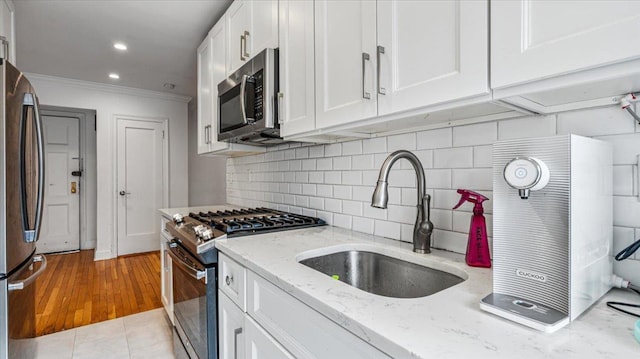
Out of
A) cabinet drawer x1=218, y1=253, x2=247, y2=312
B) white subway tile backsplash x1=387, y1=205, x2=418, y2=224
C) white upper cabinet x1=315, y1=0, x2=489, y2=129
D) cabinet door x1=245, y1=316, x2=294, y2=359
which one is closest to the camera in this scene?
white upper cabinet x1=315, y1=0, x2=489, y2=129

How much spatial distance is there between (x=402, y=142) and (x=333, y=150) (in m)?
0.50

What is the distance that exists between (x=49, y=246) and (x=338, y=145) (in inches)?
208

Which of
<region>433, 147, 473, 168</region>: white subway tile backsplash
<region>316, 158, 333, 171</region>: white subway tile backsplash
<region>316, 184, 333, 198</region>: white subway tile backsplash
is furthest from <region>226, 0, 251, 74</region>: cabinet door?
<region>433, 147, 473, 168</region>: white subway tile backsplash

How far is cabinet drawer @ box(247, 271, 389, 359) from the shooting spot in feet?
2.26

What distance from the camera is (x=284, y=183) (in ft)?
7.49

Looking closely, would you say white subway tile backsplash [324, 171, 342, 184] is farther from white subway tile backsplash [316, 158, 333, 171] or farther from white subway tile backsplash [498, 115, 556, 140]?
white subway tile backsplash [498, 115, 556, 140]

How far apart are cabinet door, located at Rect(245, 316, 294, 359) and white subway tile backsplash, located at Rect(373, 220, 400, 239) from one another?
69 centimetres

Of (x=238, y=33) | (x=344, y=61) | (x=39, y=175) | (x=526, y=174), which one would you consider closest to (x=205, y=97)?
(x=238, y=33)

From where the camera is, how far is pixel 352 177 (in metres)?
1.65

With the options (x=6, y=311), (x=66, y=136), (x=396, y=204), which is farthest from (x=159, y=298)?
(x=66, y=136)

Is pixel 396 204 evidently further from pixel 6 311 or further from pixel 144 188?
pixel 144 188

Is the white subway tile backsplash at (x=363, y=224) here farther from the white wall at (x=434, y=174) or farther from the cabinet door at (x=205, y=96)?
the cabinet door at (x=205, y=96)

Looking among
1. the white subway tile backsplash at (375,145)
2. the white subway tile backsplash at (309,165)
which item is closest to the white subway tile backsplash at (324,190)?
the white subway tile backsplash at (309,165)

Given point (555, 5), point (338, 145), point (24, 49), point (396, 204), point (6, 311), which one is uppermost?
point (24, 49)
